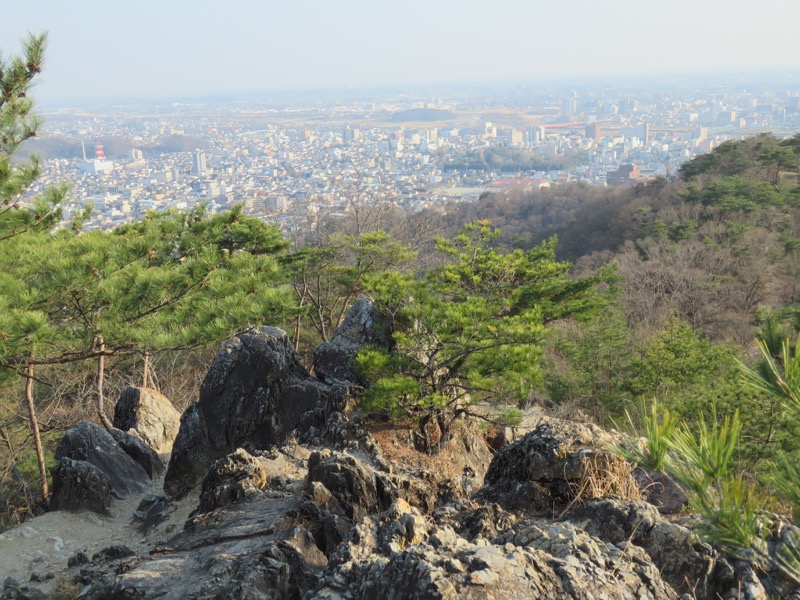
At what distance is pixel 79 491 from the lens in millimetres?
6984

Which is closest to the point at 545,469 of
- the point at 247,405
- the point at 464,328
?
the point at 464,328

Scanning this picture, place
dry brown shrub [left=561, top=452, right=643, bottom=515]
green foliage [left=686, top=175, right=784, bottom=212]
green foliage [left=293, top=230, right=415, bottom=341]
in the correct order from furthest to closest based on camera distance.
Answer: green foliage [left=686, top=175, right=784, bottom=212] → green foliage [left=293, top=230, right=415, bottom=341] → dry brown shrub [left=561, top=452, right=643, bottom=515]

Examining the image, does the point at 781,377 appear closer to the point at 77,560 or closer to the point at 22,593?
the point at 22,593

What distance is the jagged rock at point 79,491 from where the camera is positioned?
6953 millimetres

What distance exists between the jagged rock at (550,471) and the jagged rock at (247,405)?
323 centimetres

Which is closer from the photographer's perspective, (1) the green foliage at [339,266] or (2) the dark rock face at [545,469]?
(2) the dark rock face at [545,469]

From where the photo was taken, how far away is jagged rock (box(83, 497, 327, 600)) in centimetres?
347


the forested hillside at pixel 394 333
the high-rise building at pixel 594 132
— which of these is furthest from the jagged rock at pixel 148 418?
the high-rise building at pixel 594 132

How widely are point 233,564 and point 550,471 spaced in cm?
A: 216

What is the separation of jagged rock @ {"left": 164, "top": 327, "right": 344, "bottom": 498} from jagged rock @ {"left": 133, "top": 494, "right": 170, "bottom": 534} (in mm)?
489

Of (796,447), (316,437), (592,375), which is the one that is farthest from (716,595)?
(592,375)

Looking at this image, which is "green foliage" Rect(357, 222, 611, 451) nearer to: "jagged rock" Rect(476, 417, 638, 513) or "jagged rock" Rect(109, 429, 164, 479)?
"jagged rock" Rect(476, 417, 638, 513)

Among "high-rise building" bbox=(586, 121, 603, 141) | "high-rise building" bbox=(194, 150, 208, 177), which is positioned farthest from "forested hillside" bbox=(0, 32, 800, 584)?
"high-rise building" bbox=(586, 121, 603, 141)

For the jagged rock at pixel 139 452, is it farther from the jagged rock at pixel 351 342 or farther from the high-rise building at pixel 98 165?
the high-rise building at pixel 98 165
